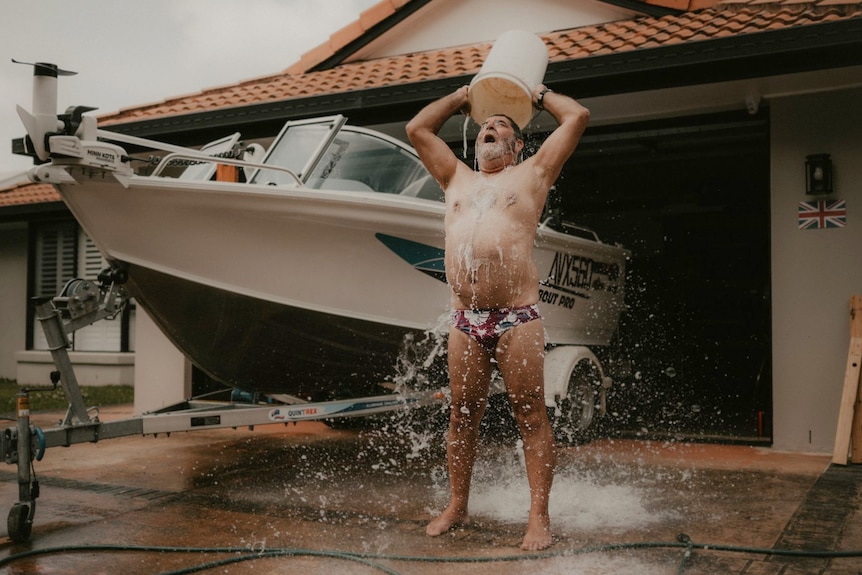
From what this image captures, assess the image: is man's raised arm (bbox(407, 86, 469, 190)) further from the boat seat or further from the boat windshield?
the boat seat

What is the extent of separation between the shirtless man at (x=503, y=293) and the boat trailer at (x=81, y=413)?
4.70 feet

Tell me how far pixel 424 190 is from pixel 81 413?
262cm

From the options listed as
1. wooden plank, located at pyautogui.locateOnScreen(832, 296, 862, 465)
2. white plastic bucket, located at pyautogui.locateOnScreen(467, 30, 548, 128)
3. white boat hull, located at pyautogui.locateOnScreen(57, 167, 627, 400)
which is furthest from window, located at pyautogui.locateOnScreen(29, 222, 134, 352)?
wooden plank, located at pyautogui.locateOnScreen(832, 296, 862, 465)

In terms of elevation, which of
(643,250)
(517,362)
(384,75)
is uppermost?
(384,75)

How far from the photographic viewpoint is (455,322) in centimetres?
366

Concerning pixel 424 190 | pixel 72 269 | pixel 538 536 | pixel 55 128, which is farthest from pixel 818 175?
pixel 72 269

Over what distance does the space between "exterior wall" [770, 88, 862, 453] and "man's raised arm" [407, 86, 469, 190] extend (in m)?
3.54

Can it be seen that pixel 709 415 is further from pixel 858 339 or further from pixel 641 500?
Result: pixel 641 500

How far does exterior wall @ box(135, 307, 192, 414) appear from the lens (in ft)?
26.6

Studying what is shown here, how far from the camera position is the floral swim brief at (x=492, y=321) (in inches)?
138

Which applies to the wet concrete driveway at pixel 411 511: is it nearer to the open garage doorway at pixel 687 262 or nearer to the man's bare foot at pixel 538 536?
the man's bare foot at pixel 538 536

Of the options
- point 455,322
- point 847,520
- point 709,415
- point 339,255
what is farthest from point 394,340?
point 709,415

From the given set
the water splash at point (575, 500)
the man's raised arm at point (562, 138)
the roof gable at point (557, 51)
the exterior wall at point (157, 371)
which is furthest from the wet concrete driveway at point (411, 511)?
the roof gable at point (557, 51)

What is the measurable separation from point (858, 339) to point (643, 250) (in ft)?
21.4
